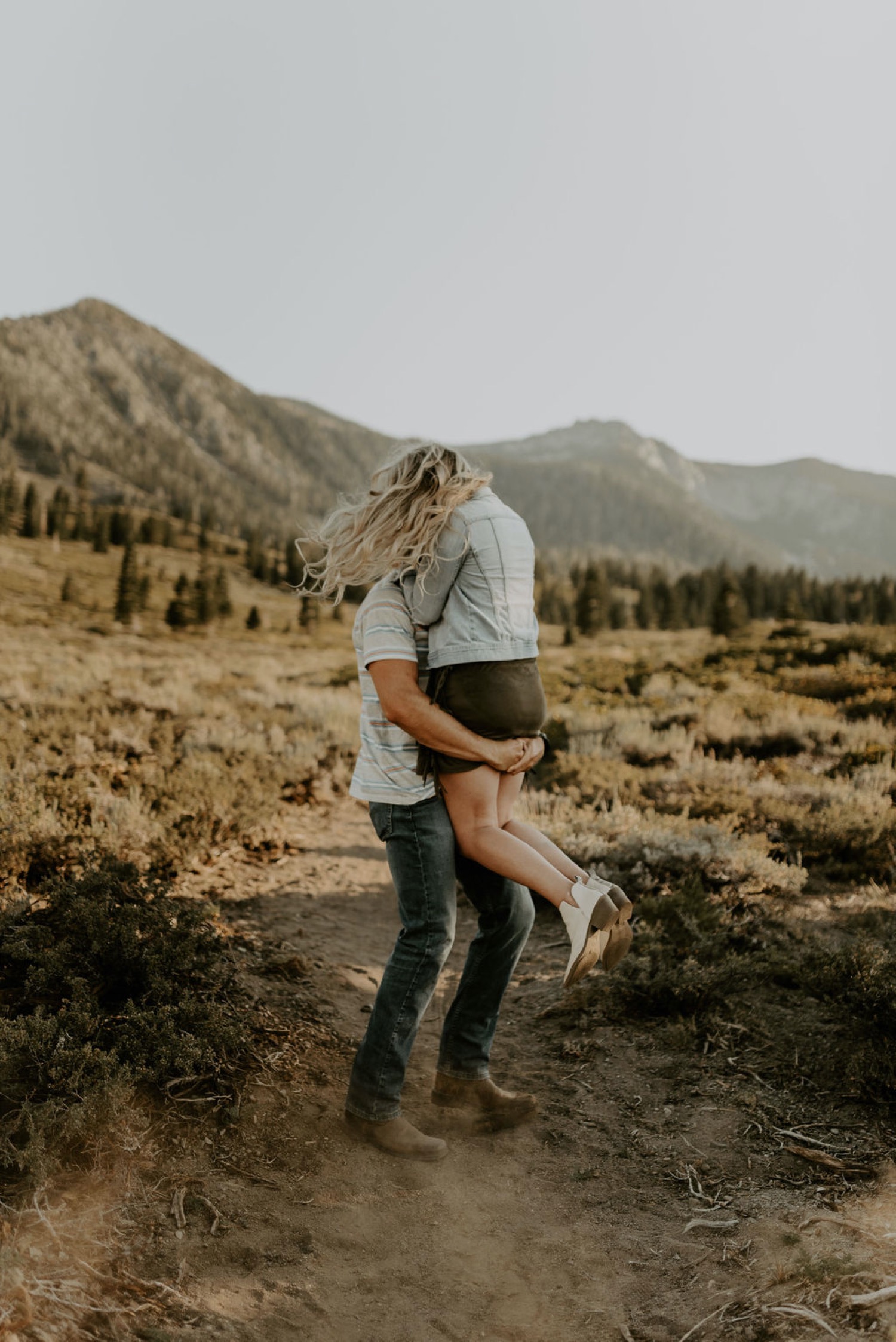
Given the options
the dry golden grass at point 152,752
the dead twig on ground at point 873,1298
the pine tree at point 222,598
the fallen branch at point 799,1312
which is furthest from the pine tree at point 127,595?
the dead twig on ground at point 873,1298

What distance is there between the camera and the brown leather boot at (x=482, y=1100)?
3.51 m

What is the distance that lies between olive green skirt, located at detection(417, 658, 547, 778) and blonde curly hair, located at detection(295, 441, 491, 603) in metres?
0.39

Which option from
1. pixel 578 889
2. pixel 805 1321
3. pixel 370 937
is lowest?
pixel 370 937

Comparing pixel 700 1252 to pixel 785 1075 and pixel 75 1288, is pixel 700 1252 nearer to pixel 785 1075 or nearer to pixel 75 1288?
pixel 785 1075

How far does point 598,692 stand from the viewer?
16547 millimetres

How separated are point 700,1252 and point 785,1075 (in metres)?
1.31

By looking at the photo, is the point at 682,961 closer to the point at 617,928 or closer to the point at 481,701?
the point at 617,928

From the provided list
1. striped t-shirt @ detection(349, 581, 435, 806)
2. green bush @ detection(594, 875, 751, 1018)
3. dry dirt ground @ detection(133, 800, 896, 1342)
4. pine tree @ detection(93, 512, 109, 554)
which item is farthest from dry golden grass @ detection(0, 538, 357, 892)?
pine tree @ detection(93, 512, 109, 554)

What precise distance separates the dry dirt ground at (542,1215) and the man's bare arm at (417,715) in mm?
1598

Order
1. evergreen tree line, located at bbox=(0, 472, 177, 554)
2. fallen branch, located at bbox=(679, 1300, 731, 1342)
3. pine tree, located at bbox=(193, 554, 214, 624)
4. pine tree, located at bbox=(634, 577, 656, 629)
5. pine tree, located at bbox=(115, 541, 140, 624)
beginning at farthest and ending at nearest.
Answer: pine tree, located at bbox=(634, 577, 656, 629) → evergreen tree line, located at bbox=(0, 472, 177, 554) → pine tree, located at bbox=(193, 554, 214, 624) → pine tree, located at bbox=(115, 541, 140, 624) → fallen branch, located at bbox=(679, 1300, 731, 1342)

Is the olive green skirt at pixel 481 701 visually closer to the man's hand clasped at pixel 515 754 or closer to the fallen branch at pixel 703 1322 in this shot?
the man's hand clasped at pixel 515 754

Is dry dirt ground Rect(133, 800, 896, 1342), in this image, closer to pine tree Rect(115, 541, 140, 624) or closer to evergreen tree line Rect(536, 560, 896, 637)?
pine tree Rect(115, 541, 140, 624)

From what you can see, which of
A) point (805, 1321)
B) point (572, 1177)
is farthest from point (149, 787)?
point (805, 1321)

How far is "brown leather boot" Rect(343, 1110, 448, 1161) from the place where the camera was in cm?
319
